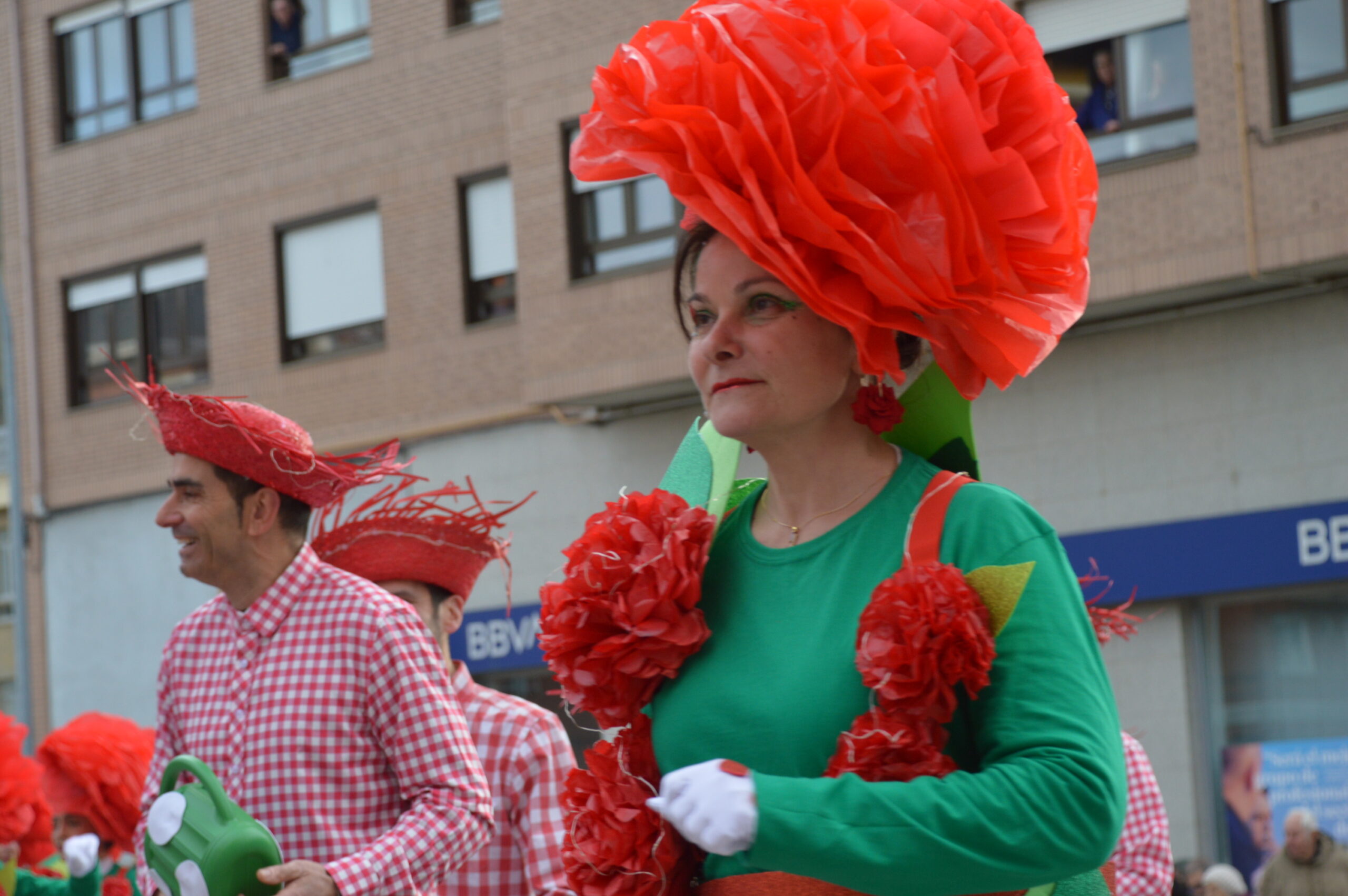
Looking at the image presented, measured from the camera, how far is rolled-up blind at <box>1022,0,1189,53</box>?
1280cm

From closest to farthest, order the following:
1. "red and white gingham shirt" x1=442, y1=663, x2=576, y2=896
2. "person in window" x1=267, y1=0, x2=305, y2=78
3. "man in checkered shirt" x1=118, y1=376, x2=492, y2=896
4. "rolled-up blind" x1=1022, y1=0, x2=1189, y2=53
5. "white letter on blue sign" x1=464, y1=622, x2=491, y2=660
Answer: "man in checkered shirt" x1=118, y1=376, x2=492, y2=896 < "red and white gingham shirt" x1=442, y1=663, x2=576, y2=896 < "rolled-up blind" x1=1022, y1=0, x2=1189, y2=53 < "white letter on blue sign" x1=464, y1=622, x2=491, y2=660 < "person in window" x1=267, y1=0, x2=305, y2=78

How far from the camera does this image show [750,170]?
239 centimetres

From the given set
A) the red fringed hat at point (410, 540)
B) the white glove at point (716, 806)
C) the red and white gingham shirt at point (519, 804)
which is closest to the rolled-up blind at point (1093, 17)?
the red fringed hat at point (410, 540)

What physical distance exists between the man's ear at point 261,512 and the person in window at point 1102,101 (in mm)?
9859

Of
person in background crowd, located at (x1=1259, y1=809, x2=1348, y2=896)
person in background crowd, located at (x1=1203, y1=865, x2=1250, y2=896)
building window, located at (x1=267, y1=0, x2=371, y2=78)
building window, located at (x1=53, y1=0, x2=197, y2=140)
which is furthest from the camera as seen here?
building window, located at (x1=53, y1=0, x2=197, y2=140)

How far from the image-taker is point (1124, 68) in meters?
13.0

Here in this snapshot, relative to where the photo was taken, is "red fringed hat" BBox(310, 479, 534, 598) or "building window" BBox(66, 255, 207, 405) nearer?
"red fringed hat" BBox(310, 479, 534, 598)

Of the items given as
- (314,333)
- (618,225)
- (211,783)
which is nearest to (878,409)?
(211,783)

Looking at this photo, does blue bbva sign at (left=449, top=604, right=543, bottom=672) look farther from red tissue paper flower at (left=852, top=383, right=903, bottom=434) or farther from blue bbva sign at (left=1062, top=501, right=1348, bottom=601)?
red tissue paper flower at (left=852, top=383, right=903, bottom=434)

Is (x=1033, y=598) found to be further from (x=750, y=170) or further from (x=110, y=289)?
(x=110, y=289)

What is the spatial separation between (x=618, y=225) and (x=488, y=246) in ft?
5.45

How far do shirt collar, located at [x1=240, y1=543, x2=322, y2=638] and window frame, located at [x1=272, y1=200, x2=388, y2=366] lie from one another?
13.5 meters

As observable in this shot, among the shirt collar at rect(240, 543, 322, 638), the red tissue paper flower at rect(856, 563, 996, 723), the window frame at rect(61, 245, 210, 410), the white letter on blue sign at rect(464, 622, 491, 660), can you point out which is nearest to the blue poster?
the white letter on blue sign at rect(464, 622, 491, 660)

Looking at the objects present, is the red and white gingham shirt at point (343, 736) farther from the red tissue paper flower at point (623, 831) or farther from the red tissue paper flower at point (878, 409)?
the red tissue paper flower at point (878, 409)
